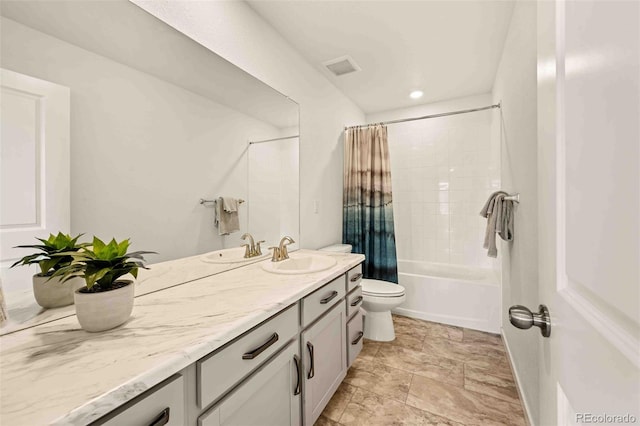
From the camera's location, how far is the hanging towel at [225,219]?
142cm

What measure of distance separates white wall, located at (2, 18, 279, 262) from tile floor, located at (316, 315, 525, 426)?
1.26m

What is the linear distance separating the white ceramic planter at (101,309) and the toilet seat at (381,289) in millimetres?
1840

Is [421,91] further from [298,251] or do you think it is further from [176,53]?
[176,53]

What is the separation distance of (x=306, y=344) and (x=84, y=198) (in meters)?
1.03

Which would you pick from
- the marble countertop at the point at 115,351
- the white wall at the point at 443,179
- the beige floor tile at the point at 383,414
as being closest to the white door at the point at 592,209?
the marble countertop at the point at 115,351

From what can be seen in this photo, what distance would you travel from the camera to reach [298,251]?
208 cm

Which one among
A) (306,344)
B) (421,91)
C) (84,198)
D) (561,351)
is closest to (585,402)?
(561,351)

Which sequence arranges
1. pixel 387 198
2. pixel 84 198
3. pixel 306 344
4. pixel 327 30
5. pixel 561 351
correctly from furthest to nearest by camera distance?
1. pixel 387 198
2. pixel 327 30
3. pixel 306 344
4. pixel 84 198
5. pixel 561 351

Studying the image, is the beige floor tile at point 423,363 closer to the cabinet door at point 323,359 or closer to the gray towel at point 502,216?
the cabinet door at point 323,359

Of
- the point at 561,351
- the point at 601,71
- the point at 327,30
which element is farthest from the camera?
the point at 327,30

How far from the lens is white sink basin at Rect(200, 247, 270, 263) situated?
1.36 metres

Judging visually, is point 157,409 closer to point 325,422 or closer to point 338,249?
point 325,422

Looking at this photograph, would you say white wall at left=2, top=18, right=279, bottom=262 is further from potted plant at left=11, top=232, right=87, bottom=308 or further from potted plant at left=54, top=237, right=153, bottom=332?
potted plant at left=54, top=237, right=153, bottom=332

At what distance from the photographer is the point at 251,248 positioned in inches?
65.7
